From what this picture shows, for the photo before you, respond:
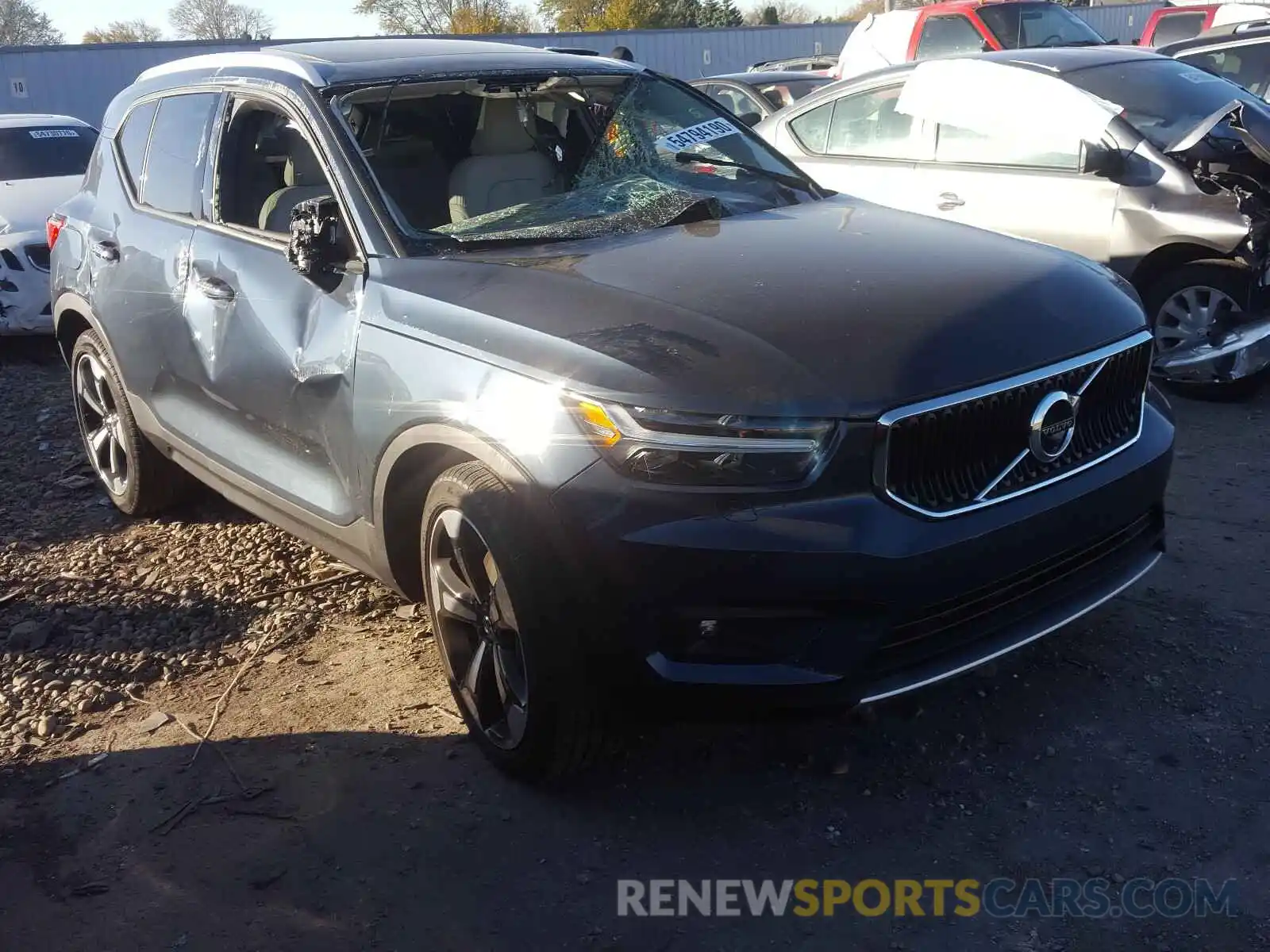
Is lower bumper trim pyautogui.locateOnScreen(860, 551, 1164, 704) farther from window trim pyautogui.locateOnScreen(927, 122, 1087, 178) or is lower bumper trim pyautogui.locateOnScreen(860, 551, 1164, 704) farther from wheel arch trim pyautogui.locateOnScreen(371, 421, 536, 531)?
window trim pyautogui.locateOnScreen(927, 122, 1087, 178)

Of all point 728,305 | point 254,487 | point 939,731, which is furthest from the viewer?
point 254,487

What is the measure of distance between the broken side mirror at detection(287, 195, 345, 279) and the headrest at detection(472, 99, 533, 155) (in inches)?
31.6

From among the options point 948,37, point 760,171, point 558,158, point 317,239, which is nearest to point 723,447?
point 317,239

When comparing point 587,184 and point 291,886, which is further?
point 587,184

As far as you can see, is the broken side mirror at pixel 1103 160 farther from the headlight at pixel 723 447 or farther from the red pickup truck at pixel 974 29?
the red pickup truck at pixel 974 29

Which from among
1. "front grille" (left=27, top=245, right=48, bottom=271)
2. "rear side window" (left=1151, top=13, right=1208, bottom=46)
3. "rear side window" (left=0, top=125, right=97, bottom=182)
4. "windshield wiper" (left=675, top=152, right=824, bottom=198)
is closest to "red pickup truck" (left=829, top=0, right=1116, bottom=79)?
"rear side window" (left=1151, top=13, right=1208, bottom=46)

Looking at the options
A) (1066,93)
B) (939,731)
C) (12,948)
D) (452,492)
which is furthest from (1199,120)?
(12,948)

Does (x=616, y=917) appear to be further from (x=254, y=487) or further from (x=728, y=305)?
A: (x=254, y=487)

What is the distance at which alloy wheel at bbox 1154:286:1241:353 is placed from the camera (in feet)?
19.0

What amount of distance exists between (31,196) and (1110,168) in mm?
7683

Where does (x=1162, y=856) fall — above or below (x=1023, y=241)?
below

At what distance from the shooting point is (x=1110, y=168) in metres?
5.86

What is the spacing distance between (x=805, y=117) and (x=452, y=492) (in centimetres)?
530

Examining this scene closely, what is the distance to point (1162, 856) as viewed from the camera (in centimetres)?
273
